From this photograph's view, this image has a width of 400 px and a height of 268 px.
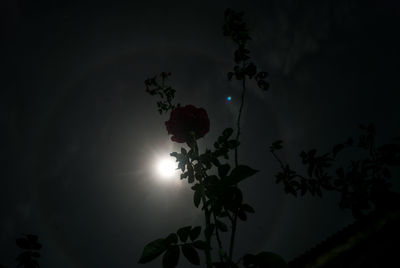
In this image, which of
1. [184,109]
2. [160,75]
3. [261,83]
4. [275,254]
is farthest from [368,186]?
[160,75]

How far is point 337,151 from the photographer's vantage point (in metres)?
1.77

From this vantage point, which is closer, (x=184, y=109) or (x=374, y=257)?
(x=374, y=257)

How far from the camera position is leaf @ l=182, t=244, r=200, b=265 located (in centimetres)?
88

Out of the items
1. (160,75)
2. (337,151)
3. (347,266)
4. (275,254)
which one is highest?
(160,75)

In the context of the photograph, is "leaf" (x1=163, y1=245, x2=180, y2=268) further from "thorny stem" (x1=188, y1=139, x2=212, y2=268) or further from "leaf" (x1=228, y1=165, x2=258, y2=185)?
"leaf" (x1=228, y1=165, x2=258, y2=185)

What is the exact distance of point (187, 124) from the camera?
121cm

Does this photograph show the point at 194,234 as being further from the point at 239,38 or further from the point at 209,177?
the point at 239,38

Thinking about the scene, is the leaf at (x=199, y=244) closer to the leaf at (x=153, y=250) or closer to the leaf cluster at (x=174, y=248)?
the leaf cluster at (x=174, y=248)

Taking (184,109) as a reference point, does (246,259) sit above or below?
below

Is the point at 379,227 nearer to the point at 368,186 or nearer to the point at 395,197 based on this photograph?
the point at 395,197

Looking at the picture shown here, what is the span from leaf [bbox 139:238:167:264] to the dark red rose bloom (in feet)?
1.82

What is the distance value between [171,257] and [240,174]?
1.42 feet

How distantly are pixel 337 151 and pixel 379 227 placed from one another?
3.21 feet

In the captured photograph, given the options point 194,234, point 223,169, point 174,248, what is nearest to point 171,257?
point 174,248
